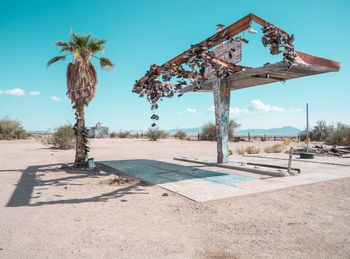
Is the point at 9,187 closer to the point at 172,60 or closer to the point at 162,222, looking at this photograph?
the point at 162,222

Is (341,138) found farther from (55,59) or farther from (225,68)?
(55,59)

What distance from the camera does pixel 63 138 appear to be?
78.7 ft

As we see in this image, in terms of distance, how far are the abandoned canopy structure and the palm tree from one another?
2241 millimetres

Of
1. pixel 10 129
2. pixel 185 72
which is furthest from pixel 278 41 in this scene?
pixel 10 129

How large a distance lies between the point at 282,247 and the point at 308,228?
1068 millimetres

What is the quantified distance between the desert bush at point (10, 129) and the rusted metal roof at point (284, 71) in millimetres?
35138

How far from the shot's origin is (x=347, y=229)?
4777 mm

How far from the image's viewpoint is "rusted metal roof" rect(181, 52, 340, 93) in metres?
8.92

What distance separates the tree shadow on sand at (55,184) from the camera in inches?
268

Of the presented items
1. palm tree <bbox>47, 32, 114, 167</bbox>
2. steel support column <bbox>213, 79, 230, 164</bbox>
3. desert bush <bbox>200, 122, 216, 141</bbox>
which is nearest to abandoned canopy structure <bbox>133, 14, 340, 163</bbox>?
steel support column <bbox>213, 79, 230, 164</bbox>

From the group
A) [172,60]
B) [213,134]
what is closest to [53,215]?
[172,60]

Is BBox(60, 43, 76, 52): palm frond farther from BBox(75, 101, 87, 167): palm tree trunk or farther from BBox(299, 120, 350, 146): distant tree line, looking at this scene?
BBox(299, 120, 350, 146): distant tree line

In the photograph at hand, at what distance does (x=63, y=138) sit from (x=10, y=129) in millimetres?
19755

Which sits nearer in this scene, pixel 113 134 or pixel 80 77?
pixel 80 77
